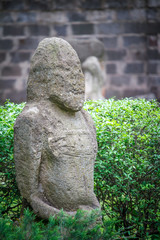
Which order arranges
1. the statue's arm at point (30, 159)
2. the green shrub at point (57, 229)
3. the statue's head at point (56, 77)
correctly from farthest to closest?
the statue's head at point (56, 77), the statue's arm at point (30, 159), the green shrub at point (57, 229)

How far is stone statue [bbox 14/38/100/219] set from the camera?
2846 mm

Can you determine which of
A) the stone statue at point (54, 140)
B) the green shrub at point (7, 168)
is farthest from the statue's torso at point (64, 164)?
the green shrub at point (7, 168)

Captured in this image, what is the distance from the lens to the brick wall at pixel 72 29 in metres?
10.2

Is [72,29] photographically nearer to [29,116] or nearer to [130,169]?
[130,169]

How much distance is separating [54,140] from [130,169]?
4.33 ft

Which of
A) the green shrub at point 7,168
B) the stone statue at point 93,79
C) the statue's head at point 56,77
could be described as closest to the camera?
the statue's head at point 56,77

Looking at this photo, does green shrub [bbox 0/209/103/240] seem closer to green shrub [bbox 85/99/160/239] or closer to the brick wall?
green shrub [bbox 85/99/160/239]

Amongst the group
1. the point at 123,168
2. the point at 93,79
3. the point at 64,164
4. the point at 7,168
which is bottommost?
the point at 93,79

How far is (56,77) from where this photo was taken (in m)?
2.99

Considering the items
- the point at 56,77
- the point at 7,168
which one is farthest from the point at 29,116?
the point at 7,168

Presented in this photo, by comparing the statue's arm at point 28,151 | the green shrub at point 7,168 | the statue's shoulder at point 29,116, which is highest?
the statue's shoulder at point 29,116

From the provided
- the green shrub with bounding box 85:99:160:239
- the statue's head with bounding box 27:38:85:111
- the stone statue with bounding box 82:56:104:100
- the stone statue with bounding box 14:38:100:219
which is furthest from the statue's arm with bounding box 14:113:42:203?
the stone statue with bounding box 82:56:104:100

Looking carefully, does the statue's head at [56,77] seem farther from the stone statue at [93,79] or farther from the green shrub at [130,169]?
the stone statue at [93,79]

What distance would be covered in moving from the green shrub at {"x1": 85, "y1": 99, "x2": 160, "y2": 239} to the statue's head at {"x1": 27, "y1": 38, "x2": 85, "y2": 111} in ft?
3.40
